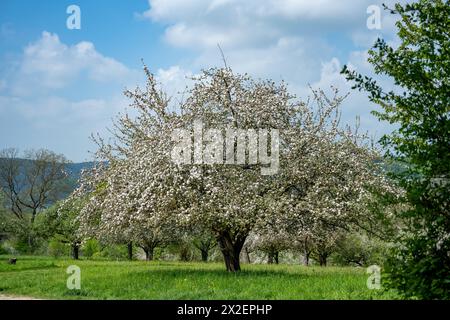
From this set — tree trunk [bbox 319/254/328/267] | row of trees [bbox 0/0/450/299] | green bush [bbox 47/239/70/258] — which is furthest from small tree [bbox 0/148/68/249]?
row of trees [bbox 0/0/450/299]

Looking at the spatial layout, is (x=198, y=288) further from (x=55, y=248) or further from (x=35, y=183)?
(x=35, y=183)

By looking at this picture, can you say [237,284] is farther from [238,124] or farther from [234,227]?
[238,124]

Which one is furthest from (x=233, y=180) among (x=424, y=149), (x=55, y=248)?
(x=55, y=248)

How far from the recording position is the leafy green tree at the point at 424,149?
9148 mm

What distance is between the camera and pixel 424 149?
9430 mm

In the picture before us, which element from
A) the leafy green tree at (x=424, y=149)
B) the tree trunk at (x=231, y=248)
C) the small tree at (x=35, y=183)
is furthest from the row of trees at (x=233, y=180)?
the small tree at (x=35, y=183)

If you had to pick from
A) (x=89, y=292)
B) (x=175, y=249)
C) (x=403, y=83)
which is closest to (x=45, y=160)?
(x=175, y=249)

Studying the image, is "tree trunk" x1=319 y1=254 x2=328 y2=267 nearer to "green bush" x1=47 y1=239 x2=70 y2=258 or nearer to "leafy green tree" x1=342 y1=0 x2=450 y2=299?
"green bush" x1=47 y1=239 x2=70 y2=258

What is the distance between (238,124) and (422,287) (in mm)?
12198

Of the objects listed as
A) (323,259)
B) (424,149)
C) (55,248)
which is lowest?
(323,259)

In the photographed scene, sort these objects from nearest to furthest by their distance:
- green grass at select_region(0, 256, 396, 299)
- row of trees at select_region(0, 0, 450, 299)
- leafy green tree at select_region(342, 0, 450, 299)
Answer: leafy green tree at select_region(342, 0, 450, 299), green grass at select_region(0, 256, 396, 299), row of trees at select_region(0, 0, 450, 299)

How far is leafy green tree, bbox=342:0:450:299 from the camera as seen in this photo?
30.0 ft

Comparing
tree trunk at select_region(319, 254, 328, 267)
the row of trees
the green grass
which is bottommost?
tree trunk at select_region(319, 254, 328, 267)

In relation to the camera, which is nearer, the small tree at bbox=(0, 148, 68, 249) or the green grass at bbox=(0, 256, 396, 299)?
the green grass at bbox=(0, 256, 396, 299)
